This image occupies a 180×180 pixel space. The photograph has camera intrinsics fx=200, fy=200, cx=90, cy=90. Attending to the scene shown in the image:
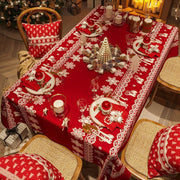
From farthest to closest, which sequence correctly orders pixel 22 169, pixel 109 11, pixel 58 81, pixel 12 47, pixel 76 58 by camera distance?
pixel 12 47, pixel 109 11, pixel 76 58, pixel 58 81, pixel 22 169

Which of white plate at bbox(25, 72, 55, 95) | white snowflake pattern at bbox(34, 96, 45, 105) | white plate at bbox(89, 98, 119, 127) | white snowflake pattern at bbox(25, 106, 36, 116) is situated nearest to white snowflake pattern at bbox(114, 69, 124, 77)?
white plate at bbox(89, 98, 119, 127)

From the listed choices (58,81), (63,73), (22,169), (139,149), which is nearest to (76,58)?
(63,73)

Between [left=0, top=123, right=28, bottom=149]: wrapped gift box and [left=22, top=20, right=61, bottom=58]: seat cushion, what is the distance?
2.99 feet

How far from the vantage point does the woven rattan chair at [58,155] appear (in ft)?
5.28

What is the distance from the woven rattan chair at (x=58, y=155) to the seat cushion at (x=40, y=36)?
1129 millimetres

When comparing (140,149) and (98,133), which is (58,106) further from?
(140,149)

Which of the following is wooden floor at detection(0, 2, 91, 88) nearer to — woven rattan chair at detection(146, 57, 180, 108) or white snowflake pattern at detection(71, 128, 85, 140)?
white snowflake pattern at detection(71, 128, 85, 140)

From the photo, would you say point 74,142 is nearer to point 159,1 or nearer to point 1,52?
point 1,52

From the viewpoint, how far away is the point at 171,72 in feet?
7.75

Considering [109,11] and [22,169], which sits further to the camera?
[109,11]

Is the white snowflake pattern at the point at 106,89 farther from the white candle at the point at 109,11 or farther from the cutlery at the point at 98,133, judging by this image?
the white candle at the point at 109,11

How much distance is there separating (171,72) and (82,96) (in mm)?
1243

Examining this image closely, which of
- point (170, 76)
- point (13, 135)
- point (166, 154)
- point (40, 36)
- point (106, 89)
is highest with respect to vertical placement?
point (40, 36)

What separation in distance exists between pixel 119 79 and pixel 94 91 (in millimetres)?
280
